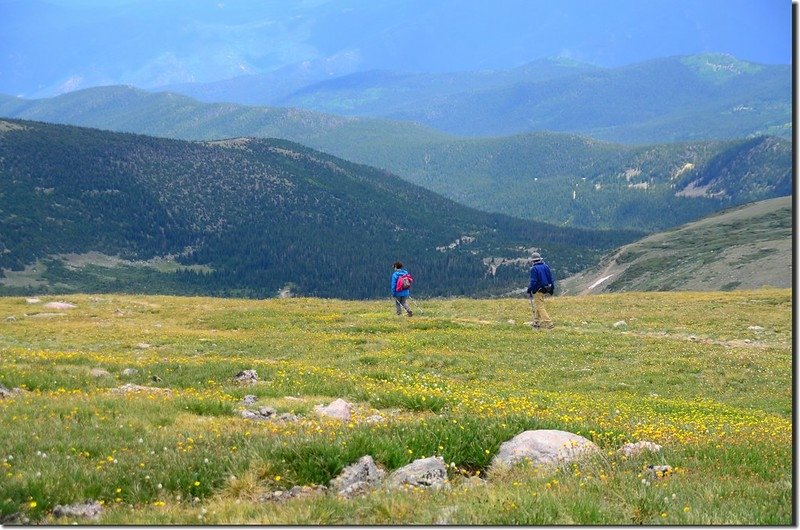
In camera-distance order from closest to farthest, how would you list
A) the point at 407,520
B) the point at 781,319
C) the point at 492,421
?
1. the point at 407,520
2. the point at 492,421
3. the point at 781,319

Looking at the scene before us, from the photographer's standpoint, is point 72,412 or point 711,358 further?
point 711,358

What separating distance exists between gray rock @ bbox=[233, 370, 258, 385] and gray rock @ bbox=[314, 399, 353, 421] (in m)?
3.88

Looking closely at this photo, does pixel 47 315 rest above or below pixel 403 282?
below

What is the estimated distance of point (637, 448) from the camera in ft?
34.3

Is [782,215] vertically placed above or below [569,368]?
above

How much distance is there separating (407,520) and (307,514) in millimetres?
1021

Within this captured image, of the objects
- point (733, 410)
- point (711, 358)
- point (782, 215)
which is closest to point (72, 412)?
point (733, 410)

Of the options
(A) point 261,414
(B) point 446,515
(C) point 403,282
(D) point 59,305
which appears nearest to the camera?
(B) point 446,515

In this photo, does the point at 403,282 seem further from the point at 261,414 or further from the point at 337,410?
the point at 261,414

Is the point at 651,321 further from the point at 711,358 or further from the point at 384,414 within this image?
the point at 384,414

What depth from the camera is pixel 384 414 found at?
46.6 ft

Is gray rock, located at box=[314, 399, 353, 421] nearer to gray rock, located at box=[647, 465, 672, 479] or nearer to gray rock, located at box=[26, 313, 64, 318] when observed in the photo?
gray rock, located at box=[647, 465, 672, 479]

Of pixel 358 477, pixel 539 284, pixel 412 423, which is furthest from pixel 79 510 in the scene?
pixel 539 284

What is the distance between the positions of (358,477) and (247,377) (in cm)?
993
